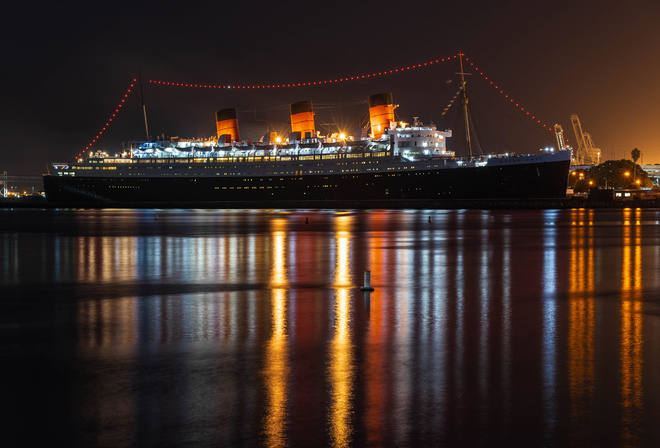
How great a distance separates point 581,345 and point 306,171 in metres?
95.3

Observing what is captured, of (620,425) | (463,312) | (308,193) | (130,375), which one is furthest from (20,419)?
(308,193)

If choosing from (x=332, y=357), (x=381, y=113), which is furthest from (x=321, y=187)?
(x=332, y=357)

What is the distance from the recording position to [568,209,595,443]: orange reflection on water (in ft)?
22.4

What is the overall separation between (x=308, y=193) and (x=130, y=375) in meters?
97.0

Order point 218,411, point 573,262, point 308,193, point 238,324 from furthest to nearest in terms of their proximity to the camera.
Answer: point 308,193
point 573,262
point 238,324
point 218,411

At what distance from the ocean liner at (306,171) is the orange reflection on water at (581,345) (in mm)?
70823

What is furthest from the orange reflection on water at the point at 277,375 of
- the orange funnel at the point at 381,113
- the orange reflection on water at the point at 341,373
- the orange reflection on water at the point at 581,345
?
the orange funnel at the point at 381,113

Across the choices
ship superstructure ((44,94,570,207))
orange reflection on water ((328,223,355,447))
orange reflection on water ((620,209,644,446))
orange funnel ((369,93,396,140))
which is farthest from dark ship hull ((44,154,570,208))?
orange reflection on water ((328,223,355,447))

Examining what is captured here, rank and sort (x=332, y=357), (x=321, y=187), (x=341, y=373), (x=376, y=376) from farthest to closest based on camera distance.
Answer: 1. (x=321, y=187)
2. (x=332, y=357)
3. (x=341, y=373)
4. (x=376, y=376)

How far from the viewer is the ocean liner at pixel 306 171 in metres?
89.2

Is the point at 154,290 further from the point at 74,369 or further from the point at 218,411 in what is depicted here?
the point at 218,411

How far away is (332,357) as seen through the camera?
9125 millimetres

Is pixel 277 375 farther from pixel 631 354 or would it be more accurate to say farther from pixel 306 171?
pixel 306 171

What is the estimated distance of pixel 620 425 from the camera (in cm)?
645
